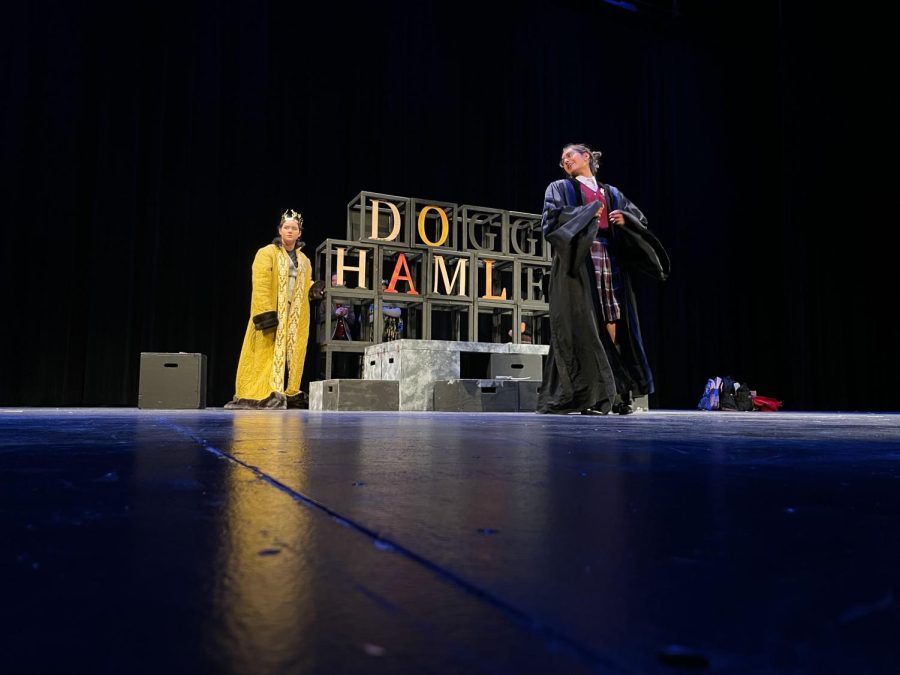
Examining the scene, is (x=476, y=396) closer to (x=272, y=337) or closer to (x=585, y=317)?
(x=585, y=317)

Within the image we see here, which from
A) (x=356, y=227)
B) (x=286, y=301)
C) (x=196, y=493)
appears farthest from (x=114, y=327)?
(x=196, y=493)

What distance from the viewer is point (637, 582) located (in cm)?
28

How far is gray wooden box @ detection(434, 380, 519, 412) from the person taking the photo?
14.6 feet

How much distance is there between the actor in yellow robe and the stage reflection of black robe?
2.35 m

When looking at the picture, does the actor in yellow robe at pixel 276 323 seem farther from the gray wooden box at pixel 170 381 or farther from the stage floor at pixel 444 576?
the stage floor at pixel 444 576

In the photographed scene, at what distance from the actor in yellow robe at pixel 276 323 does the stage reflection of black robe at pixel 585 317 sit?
2.35 meters

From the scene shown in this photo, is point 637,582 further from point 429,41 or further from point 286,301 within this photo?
point 429,41

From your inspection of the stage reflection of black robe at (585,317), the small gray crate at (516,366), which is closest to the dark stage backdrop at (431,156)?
the small gray crate at (516,366)

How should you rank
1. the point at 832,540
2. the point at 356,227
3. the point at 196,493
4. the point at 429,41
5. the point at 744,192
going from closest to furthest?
the point at 832,540 → the point at 196,493 → the point at 356,227 → the point at 429,41 → the point at 744,192

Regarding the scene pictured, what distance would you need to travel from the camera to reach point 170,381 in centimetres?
484

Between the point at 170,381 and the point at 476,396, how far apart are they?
7.33 feet

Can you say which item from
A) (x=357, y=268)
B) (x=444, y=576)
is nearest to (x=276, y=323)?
(x=357, y=268)

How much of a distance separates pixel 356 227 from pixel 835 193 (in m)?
6.50

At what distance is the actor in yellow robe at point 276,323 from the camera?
511 centimetres
